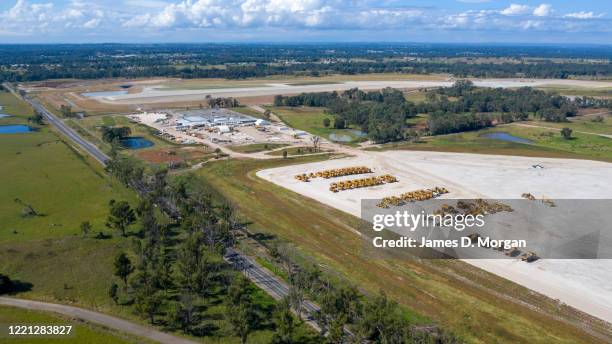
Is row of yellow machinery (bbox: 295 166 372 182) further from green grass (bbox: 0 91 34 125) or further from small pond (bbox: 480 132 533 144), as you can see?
green grass (bbox: 0 91 34 125)

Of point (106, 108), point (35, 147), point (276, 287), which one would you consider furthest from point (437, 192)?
point (106, 108)

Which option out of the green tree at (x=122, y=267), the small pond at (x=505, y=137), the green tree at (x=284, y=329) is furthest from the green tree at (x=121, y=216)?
the small pond at (x=505, y=137)

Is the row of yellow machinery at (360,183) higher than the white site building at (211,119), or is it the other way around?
the white site building at (211,119)

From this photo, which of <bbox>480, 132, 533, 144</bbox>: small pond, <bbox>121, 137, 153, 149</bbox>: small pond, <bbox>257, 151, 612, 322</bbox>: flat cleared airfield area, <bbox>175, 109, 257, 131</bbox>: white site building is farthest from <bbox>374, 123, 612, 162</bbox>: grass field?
<bbox>121, 137, 153, 149</bbox>: small pond

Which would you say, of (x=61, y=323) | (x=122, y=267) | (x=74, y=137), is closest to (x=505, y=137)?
(x=122, y=267)

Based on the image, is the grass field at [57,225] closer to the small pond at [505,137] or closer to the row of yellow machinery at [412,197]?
the row of yellow machinery at [412,197]

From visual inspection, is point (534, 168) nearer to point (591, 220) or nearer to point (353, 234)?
point (591, 220)
